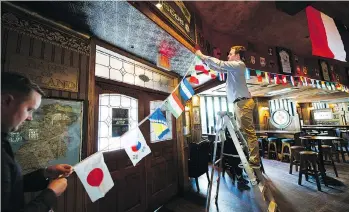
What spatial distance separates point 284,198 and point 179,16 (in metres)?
4.18

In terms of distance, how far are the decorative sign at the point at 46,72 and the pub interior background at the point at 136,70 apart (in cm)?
1

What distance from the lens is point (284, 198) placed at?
3.39m

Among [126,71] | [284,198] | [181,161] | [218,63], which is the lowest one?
[284,198]

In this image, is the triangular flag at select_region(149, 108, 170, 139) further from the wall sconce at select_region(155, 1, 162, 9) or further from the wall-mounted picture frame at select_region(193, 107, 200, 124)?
the wall-mounted picture frame at select_region(193, 107, 200, 124)

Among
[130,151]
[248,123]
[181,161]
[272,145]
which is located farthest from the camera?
[272,145]

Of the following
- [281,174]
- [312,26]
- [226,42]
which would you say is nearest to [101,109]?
[226,42]

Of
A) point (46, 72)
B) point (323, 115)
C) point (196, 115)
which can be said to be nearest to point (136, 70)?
point (46, 72)

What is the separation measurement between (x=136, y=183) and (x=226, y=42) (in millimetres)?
3510

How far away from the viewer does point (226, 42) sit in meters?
3.66

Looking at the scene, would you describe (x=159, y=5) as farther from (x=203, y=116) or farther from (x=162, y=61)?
(x=203, y=116)

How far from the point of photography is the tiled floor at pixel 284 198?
3029 millimetres

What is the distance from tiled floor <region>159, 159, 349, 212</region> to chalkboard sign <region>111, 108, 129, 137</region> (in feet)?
5.96

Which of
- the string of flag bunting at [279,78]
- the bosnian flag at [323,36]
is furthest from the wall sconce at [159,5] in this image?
the bosnian flag at [323,36]

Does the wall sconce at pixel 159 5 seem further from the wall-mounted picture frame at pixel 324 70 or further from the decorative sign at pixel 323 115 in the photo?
the decorative sign at pixel 323 115
